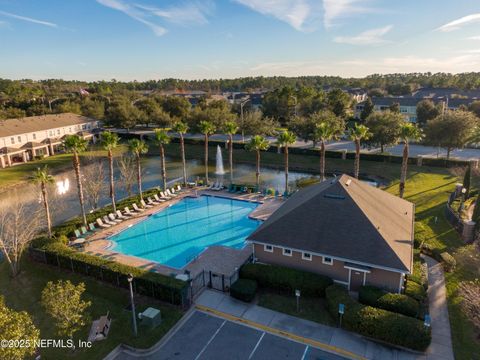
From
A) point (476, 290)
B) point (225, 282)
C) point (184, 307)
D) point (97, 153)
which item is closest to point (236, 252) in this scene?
point (225, 282)

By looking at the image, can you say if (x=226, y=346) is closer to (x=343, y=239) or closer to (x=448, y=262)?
(x=343, y=239)

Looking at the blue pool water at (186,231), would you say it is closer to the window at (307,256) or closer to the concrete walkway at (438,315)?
the window at (307,256)

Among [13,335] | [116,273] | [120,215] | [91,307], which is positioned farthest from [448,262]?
[120,215]

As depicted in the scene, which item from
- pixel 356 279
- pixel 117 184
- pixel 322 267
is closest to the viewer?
pixel 356 279

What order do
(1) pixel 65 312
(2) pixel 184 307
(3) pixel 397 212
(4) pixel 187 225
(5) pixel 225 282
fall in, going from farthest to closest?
(4) pixel 187 225 → (3) pixel 397 212 → (5) pixel 225 282 → (2) pixel 184 307 → (1) pixel 65 312

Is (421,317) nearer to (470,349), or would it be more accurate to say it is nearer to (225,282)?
(470,349)

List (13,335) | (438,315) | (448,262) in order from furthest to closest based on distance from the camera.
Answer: (448,262) → (438,315) → (13,335)

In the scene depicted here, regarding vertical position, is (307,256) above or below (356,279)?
above

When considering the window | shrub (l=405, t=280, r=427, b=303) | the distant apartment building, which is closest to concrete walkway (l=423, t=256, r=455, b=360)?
shrub (l=405, t=280, r=427, b=303)
